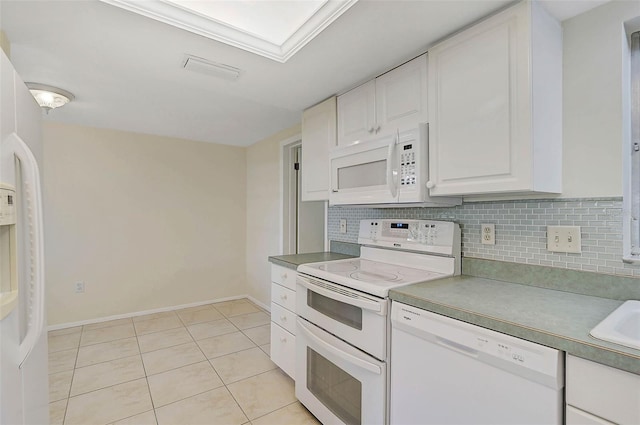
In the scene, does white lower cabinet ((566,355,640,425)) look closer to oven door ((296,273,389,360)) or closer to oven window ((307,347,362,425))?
oven door ((296,273,389,360))

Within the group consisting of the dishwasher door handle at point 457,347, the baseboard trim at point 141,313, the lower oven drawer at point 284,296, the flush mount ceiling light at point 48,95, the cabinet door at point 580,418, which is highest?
the flush mount ceiling light at point 48,95

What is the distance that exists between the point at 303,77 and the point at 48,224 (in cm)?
308

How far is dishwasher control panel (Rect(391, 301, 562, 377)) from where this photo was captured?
2.98 ft

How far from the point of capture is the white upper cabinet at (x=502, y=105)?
125 centimetres

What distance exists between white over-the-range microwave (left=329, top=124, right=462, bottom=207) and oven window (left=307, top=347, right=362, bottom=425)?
974 mm

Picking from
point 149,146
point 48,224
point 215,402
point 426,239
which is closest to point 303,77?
point 426,239

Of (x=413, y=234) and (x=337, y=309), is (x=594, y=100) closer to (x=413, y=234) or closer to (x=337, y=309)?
(x=413, y=234)

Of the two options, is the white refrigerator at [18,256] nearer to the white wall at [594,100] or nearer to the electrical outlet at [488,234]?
the electrical outlet at [488,234]

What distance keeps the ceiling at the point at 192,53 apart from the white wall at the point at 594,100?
10 cm

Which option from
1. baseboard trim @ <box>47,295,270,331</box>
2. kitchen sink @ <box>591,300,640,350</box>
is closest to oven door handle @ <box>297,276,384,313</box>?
kitchen sink @ <box>591,300,640,350</box>

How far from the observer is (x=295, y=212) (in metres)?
3.60

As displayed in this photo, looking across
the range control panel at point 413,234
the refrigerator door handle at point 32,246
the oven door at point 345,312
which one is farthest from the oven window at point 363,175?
the refrigerator door handle at point 32,246

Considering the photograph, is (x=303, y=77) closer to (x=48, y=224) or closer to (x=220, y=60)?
(x=220, y=60)

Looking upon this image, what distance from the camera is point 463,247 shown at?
1.74 metres
